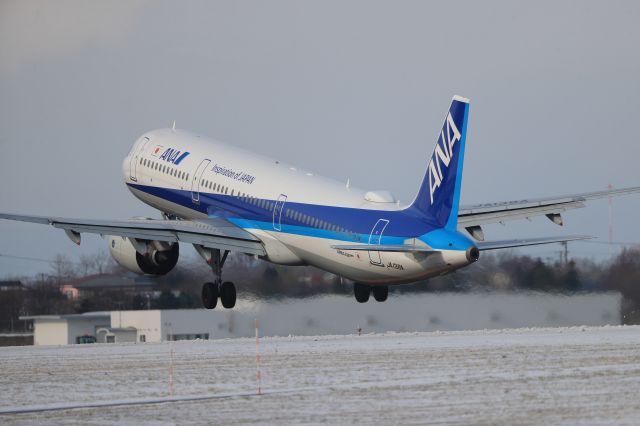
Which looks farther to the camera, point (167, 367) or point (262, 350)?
point (262, 350)

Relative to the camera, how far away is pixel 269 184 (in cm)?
4938

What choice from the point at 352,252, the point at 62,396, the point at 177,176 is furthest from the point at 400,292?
the point at 62,396

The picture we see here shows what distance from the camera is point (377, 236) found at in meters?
42.4

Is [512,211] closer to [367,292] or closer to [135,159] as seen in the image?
[367,292]

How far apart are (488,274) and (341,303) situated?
5867 millimetres

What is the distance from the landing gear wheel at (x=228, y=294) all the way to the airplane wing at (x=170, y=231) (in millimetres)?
2010

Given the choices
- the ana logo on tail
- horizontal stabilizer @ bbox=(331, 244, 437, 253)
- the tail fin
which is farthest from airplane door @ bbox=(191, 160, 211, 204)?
the ana logo on tail

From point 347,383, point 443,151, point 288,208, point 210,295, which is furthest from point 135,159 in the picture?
point 347,383

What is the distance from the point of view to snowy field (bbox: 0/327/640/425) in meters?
22.0

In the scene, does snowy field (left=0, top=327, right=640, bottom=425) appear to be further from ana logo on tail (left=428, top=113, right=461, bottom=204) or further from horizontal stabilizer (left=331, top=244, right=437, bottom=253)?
ana logo on tail (left=428, top=113, right=461, bottom=204)

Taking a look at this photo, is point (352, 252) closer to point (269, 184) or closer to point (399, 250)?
point (399, 250)

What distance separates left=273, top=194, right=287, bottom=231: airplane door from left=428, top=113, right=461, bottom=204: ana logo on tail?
9.11 metres

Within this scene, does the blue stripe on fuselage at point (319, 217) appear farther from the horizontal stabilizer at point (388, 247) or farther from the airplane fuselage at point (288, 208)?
the horizontal stabilizer at point (388, 247)

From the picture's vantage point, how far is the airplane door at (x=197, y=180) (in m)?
52.6
